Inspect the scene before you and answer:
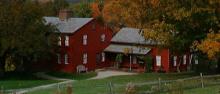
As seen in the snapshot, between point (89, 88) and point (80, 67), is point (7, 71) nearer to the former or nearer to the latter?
point (80, 67)

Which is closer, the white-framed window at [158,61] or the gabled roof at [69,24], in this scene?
the gabled roof at [69,24]

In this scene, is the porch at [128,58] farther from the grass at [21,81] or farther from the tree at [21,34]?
the grass at [21,81]

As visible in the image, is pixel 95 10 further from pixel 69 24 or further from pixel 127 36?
pixel 69 24

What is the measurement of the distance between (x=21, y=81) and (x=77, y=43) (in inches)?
594

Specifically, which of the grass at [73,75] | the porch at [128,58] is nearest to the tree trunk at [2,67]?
the grass at [73,75]

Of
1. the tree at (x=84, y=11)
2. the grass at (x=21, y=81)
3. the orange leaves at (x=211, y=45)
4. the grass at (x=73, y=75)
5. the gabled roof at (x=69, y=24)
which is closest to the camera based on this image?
the orange leaves at (x=211, y=45)

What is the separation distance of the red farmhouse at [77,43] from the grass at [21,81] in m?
6.10

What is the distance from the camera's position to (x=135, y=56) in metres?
73.0

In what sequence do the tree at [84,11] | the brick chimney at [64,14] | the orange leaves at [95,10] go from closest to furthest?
the brick chimney at [64,14] < the orange leaves at [95,10] < the tree at [84,11]

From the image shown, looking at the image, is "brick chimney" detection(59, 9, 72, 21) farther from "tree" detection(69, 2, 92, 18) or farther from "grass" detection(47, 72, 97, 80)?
"tree" detection(69, 2, 92, 18)

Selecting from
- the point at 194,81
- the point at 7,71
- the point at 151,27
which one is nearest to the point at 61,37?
the point at 7,71

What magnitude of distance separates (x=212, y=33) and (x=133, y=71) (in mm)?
35617

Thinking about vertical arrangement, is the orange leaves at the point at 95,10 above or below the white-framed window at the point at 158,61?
above

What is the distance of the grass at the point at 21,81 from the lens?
174ft
